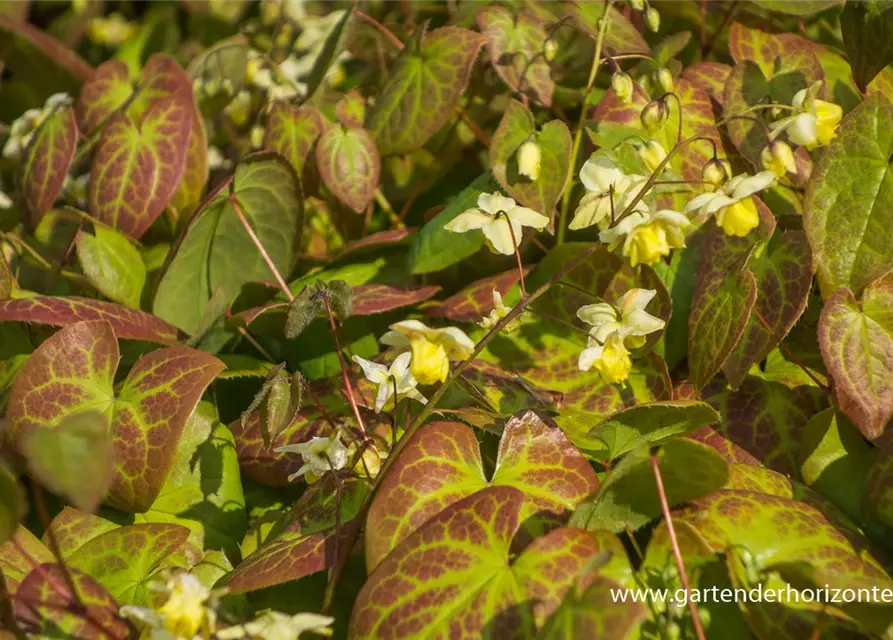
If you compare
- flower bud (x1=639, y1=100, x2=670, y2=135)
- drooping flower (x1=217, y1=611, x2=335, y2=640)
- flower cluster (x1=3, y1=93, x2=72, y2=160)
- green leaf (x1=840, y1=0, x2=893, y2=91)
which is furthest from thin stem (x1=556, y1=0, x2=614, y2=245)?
flower cluster (x1=3, y1=93, x2=72, y2=160)

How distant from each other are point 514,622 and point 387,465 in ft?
0.77

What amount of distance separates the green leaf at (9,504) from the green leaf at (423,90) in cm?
89

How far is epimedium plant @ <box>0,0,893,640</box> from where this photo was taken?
926mm

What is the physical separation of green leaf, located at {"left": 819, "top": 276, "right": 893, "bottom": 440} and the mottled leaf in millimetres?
874

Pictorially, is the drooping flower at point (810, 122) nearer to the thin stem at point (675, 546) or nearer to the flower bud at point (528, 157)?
the flower bud at point (528, 157)

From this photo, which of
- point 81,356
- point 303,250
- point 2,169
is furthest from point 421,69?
point 2,169

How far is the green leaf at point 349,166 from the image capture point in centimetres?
148

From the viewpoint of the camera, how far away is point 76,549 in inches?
45.3

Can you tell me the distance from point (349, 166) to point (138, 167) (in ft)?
1.14

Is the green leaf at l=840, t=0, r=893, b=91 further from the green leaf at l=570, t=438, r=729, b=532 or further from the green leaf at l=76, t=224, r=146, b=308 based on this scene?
the green leaf at l=76, t=224, r=146, b=308

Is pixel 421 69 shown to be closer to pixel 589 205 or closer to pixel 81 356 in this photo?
pixel 589 205

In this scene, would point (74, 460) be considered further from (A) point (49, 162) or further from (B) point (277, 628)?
Result: (A) point (49, 162)

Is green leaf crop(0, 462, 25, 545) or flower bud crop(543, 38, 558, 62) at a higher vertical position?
flower bud crop(543, 38, 558, 62)

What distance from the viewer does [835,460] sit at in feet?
3.77
